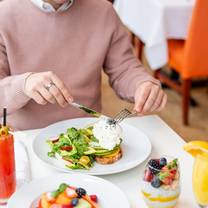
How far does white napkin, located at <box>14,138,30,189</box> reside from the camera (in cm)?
113

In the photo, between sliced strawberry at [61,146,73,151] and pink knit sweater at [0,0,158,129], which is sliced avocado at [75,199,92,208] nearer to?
sliced strawberry at [61,146,73,151]

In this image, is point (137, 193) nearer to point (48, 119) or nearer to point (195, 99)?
point (48, 119)

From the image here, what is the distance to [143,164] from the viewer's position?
4.03 ft

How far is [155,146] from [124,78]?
0.34 metres

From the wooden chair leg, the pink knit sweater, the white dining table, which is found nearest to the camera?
the white dining table

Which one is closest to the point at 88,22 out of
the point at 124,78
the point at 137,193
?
the point at 124,78

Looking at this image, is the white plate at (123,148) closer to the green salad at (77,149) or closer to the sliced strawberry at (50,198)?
the green salad at (77,149)

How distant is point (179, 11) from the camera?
8.81 feet

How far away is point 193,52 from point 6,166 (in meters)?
1.89

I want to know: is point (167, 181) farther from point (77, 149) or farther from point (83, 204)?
point (77, 149)

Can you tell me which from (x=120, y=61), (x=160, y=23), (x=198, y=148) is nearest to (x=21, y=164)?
(x=198, y=148)

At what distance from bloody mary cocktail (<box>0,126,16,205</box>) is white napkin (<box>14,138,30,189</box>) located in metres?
0.05

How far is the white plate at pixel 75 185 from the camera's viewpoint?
3.34 ft

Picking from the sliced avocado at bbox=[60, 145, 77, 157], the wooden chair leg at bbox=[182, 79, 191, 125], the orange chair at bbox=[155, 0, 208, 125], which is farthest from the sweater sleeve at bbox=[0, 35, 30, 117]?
the wooden chair leg at bbox=[182, 79, 191, 125]
